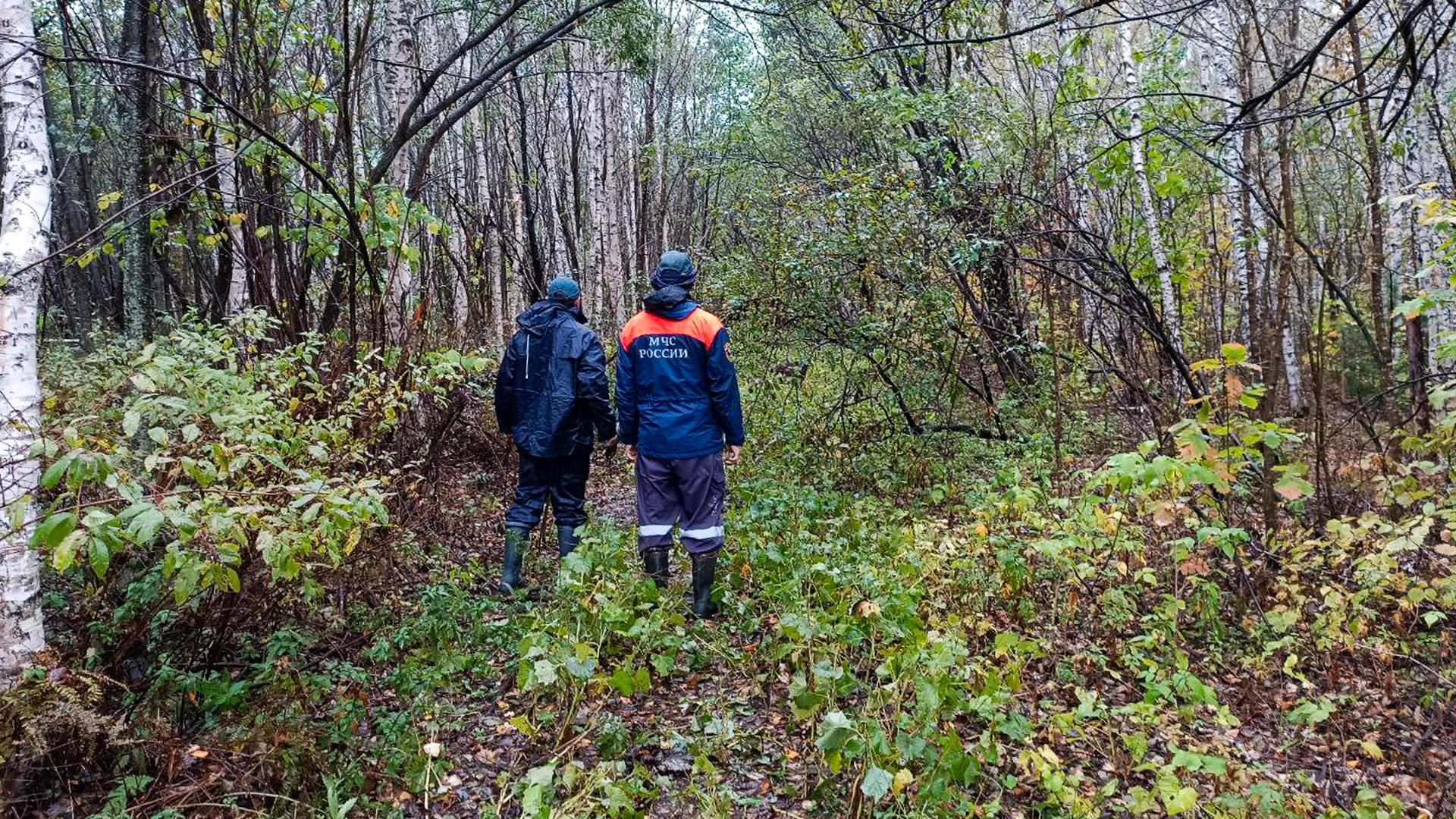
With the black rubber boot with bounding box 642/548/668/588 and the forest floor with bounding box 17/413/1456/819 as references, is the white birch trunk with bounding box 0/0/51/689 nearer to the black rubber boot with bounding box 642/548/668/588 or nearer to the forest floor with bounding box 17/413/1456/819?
the forest floor with bounding box 17/413/1456/819

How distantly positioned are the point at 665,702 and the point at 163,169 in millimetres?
4537

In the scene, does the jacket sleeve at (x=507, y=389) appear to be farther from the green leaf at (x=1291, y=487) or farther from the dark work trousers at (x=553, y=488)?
the green leaf at (x=1291, y=487)

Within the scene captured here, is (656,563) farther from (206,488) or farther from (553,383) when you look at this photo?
(206,488)

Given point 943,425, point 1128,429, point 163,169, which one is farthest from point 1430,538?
point 163,169

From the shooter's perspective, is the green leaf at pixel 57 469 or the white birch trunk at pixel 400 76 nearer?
the green leaf at pixel 57 469

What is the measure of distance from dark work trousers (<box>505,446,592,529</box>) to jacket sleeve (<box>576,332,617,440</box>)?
0.85ft

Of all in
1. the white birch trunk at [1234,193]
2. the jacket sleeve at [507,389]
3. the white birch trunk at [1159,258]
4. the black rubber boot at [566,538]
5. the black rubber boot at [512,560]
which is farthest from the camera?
the white birch trunk at [1234,193]

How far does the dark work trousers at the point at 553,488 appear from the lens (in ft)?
17.3

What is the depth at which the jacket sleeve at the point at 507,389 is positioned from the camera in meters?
→ 5.30

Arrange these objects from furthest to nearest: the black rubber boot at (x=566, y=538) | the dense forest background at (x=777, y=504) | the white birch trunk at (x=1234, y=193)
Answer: the white birch trunk at (x=1234, y=193) → the black rubber boot at (x=566, y=538) → the dense forest background at (x=777, y=504)

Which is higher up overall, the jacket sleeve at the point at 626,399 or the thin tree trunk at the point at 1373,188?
the thin tree trunk at the point at 1373,188

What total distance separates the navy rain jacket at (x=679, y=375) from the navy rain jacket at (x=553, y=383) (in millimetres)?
468

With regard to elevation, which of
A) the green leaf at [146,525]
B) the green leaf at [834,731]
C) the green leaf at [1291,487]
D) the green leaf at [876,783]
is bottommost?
the green leaf at [876,783]

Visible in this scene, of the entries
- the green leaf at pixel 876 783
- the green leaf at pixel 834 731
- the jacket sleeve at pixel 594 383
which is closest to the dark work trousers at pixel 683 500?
the jacket sleeve at pixel 594 383
